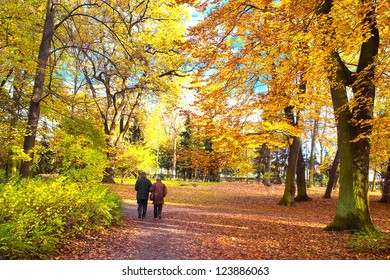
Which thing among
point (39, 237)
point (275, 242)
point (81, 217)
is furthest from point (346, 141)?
point (39, 237)

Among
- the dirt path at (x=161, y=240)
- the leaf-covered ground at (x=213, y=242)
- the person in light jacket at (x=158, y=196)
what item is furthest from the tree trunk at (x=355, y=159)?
the person in light jacket at (x=158, y=196)

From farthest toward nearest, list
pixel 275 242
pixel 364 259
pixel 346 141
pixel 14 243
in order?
pixel 346 141
pixel 275 242
pixel 364 259
pixel 14 243

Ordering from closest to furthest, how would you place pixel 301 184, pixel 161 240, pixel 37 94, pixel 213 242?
pixel 213 242 → pixel 161 240 → pixel 37 94 → pixel 301 184

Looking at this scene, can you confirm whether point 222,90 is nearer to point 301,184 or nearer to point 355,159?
point 355,159

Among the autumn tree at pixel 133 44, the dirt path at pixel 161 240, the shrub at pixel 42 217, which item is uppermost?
the autumn tree at pixel 133 44

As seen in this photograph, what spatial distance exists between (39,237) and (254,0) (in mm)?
9216

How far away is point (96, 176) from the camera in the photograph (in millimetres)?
9945

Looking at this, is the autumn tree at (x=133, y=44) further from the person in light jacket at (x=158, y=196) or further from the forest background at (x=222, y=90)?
the person in light jacket at (x=158, y=196)

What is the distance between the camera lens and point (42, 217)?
19.5 ft

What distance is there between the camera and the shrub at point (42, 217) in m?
5.03

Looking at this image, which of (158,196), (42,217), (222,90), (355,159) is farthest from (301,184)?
(42,217)

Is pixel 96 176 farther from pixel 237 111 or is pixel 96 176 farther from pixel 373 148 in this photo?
pixel 373 148

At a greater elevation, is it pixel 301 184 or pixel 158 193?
pixel 301 184

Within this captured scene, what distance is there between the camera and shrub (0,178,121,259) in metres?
5.03
